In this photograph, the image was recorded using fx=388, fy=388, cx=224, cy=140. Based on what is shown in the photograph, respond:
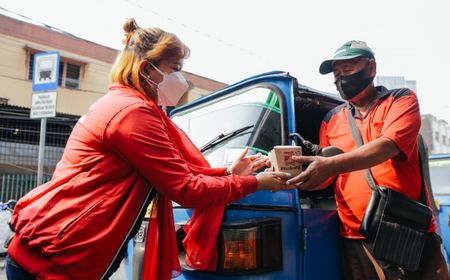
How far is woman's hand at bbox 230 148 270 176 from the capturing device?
2283mm

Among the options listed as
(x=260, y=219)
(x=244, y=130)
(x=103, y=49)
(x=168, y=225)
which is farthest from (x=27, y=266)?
(x=103, y=49)

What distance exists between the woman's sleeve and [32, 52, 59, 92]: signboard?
5.41 metres

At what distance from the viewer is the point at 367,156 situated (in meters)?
2.05

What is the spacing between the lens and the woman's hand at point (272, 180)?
197 cm

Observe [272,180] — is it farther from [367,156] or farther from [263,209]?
[367,156]

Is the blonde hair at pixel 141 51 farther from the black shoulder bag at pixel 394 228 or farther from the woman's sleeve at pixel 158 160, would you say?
the black shoulder bag at pixel 394 228

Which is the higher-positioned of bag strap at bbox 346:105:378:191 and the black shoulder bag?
bag strap at bbox 346:105:378:191

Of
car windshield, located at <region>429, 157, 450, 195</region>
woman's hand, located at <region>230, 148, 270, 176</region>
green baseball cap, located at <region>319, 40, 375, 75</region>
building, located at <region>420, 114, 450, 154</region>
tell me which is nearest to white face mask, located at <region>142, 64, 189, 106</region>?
woman's hand, located at <region>230, 148, 270, 176</region>

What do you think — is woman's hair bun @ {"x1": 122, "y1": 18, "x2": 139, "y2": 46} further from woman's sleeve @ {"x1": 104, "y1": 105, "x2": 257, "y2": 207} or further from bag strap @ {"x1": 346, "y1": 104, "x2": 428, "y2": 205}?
bag strap @ {"x1": 346, "y1": 104, "x2": 428, "y2": 205}

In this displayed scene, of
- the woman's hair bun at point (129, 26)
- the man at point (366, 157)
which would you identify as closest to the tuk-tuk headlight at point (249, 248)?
the man at point (366, 157)

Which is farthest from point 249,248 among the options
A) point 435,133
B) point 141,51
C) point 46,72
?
point 435,133

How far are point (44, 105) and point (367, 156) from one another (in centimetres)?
584

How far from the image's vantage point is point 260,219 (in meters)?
2.10

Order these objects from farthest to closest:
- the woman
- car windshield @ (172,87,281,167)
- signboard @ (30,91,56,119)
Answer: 1. signboard @ (30,91,56,119)
2. car windshield @ (172,87,281,167)
3. the woman
